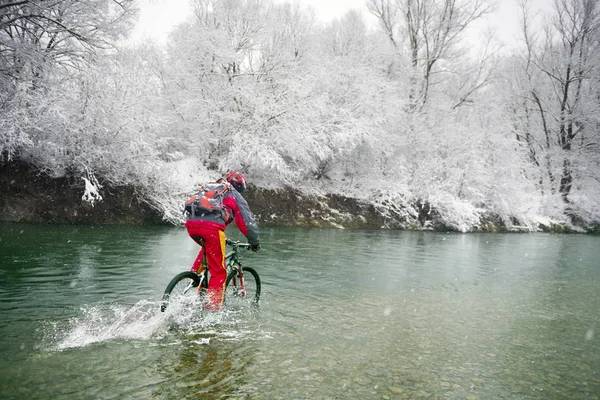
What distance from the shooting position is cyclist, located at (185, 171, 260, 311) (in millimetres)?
6000

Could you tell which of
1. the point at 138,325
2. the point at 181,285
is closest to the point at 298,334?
the point at 181,285

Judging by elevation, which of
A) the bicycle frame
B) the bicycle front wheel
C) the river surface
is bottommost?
the river surface

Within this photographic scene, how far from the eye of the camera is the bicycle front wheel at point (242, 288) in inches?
269

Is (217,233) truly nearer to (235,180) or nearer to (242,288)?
(235,180)

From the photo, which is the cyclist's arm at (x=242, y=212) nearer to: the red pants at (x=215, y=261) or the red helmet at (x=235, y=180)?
the red helmet at (x=235, y=180)

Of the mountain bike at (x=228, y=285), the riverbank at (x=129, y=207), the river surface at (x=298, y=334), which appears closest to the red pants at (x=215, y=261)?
the mountain bike at (x=228, y=285)

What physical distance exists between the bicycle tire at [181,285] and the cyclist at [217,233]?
214mm

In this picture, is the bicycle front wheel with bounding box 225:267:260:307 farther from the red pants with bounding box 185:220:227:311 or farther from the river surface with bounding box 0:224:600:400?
the red pants with bounding box 185:220:227:311

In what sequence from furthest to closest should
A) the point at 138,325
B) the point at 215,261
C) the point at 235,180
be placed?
the point at 235,180
the point at 215,261
the point at 138,325

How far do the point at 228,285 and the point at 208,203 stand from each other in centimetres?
156

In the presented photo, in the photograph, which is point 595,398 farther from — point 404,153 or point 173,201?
point 404,153

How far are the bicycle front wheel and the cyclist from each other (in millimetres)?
473

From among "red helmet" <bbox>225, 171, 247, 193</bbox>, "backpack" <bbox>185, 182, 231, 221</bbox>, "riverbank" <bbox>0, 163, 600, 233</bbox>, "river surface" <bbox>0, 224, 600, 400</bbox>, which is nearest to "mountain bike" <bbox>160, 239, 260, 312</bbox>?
"river surface" <bbox>0, 224, 600, 400</bbox>

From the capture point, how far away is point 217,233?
6043 millimetres
